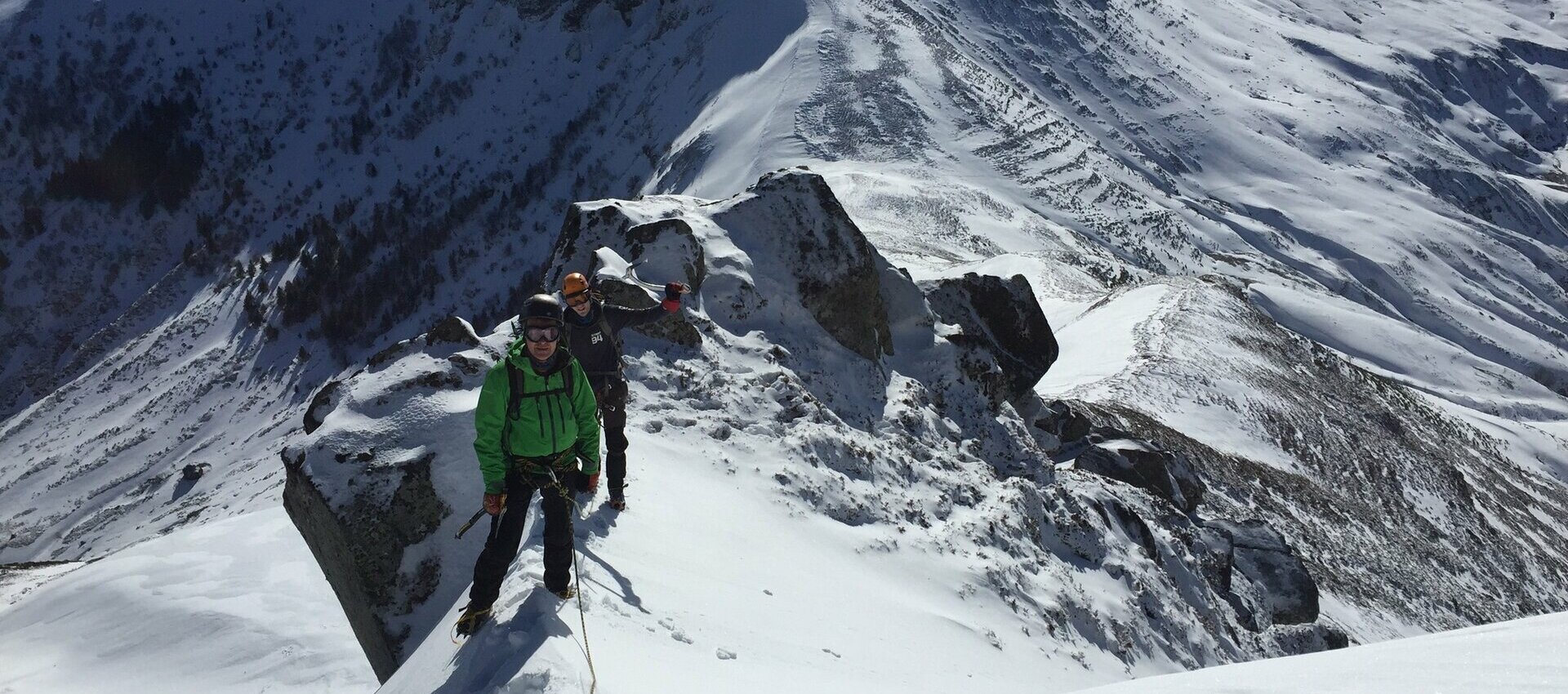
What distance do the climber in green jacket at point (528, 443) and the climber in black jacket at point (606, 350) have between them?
2.08 meters

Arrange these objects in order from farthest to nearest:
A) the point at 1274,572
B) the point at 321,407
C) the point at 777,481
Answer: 1. the point at 1274,572
2. the point at 777,481
3. the point at 321,407

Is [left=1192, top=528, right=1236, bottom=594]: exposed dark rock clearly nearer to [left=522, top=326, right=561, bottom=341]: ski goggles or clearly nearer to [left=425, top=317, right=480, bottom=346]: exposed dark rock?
[left=425, top=317, right=480, bottom=346]: exposed dark rock

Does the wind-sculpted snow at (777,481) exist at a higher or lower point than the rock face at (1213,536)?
higher

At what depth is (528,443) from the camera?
734 cm

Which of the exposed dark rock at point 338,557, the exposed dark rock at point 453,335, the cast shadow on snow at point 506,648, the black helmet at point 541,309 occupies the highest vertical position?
the black helmet at point 541,309

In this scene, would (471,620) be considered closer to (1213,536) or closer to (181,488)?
(1213,536)

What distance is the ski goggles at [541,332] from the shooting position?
6988 mm

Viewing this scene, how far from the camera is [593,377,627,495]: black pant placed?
9656mm

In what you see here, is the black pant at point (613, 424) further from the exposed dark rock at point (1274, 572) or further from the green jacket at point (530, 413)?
the exposed dark rock at point (1274, 572)

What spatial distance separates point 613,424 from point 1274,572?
54.0 ft

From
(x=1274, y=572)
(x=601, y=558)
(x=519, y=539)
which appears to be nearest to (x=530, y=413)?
(x=519, y=539)

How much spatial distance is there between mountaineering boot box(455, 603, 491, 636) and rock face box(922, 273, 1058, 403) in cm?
1457

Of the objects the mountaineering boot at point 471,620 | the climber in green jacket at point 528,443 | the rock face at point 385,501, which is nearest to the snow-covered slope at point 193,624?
the rock face at point 385,501

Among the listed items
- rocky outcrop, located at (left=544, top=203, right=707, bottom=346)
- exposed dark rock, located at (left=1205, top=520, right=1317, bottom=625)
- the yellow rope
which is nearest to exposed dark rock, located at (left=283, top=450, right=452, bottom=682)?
the yellow rope
